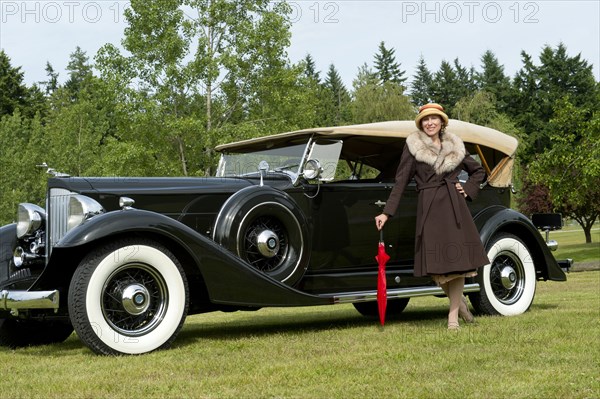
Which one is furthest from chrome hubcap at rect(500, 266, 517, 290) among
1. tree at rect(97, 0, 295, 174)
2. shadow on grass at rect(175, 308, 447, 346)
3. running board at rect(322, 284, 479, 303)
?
tree at rect(97, 0, 295, 174)

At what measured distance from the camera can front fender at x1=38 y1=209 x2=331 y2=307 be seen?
17.3ft

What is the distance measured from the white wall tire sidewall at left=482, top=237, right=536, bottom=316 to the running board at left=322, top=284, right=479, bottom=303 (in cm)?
28

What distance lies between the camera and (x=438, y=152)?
6.53 meters

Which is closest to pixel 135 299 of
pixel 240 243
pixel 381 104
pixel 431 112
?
pixel 240 243

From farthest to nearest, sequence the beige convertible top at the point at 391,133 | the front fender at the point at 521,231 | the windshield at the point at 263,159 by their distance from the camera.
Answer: the front fender at the point at 521,231, the windshield at the point at 263,159, the beige convertible top at the point at 391,133

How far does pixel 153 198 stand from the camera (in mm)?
6324

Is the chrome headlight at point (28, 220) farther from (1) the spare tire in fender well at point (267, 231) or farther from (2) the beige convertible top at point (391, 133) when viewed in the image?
(2) the beige convertible top at point (391, 133)

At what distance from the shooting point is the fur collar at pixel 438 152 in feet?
21.2

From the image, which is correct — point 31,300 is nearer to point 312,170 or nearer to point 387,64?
point 312,170

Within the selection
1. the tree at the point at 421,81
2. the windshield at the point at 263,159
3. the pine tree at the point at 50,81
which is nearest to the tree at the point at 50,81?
the pine tree at the point at 50,81

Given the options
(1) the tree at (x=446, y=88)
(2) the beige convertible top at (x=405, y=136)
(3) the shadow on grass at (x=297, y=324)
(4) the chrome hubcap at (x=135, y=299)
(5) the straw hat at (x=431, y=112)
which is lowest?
(3) the shadow on grass at (x=297, y=324)

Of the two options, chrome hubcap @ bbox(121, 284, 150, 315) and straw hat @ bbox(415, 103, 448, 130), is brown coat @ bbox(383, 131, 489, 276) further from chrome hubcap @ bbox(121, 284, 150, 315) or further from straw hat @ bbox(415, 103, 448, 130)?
chrome hubcap @ bbox(121, 284, 150, 315)

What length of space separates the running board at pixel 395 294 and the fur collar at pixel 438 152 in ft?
3.96

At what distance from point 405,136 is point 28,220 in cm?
357
